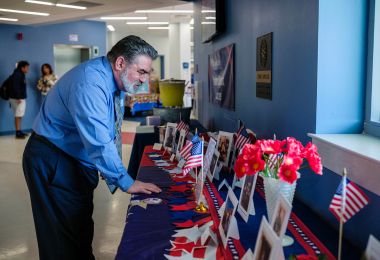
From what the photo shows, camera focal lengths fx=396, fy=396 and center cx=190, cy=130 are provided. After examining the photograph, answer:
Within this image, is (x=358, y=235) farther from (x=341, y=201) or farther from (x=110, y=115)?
(x=110, y=115)

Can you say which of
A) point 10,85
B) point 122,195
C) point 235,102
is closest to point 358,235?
point 235,102

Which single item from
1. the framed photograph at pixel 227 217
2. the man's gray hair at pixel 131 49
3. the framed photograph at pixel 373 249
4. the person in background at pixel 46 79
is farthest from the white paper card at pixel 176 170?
the person in background at pixel 46 79

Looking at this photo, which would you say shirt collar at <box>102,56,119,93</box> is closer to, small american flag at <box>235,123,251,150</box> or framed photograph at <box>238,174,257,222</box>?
small american flag at <box>235,123,251,150</box>

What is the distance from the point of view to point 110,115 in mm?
2025

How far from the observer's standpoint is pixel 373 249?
2.91ft

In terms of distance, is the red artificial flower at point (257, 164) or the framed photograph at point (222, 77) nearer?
the red artificial flower at point (257, 164)

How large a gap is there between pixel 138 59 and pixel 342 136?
3.33 ft

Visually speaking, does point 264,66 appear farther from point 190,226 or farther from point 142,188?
point 190,226

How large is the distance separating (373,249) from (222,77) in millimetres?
2960

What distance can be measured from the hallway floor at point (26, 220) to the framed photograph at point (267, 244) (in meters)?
2.14

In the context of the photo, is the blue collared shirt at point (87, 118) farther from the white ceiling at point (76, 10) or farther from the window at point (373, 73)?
the white ceiling at point (76, 10)

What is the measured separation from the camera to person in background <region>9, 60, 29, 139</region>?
874 cm

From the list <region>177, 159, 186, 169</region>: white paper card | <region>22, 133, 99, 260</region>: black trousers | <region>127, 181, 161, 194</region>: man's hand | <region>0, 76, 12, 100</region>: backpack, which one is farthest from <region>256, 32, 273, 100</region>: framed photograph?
<region>0, 76, 12, 100</region>: backpack

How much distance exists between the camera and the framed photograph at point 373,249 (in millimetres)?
872
